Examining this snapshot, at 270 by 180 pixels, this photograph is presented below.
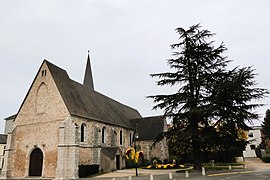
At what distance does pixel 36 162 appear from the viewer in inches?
957

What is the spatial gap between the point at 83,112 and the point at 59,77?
5031 millimetres

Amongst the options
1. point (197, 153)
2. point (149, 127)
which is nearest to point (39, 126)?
point (197, 153)

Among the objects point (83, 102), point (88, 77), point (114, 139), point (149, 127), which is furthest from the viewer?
point (88, 77)

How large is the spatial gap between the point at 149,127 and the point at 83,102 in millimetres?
13565

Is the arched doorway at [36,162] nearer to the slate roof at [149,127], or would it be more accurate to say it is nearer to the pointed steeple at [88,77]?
the slate roof at [149,127]

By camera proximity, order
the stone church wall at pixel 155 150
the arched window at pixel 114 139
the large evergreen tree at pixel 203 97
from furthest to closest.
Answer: the stone church wall at pixel 155 150
the arched window at pixel 114 139
the large evergreen tree at pixel 203 97

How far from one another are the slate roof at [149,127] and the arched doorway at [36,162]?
Result: 1611 cm

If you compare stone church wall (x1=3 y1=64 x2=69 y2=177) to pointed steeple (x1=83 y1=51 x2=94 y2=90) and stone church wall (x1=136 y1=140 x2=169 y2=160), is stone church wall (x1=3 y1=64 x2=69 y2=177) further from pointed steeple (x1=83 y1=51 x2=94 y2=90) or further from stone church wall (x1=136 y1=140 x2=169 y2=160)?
pointed steeple (x1=83 y1=51 x2=94 y2=90)

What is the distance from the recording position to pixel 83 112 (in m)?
26.1

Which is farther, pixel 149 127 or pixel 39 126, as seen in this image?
pixel 149 127

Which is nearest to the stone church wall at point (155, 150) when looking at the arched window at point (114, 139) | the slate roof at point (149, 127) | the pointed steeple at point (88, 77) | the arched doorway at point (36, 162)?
the slate roof at point (149, 127)

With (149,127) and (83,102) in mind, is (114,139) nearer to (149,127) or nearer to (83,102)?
(83,102)

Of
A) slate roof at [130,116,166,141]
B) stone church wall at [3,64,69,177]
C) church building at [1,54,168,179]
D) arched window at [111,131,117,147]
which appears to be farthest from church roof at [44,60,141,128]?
slate roof at [130,116,166,141]

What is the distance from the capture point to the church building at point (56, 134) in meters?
22.7
